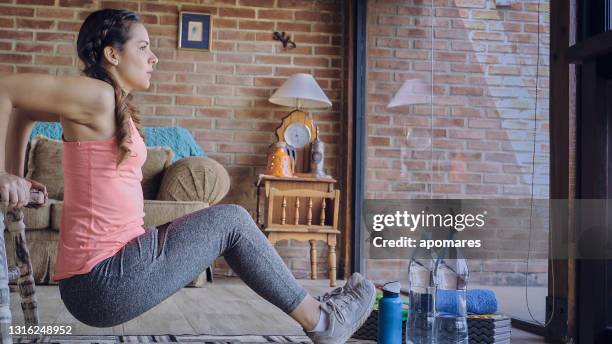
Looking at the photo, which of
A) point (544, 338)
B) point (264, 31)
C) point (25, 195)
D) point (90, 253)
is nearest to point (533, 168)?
point (544, 338)

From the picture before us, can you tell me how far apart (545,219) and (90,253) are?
4.93ft

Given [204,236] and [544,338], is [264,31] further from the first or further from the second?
[204,236]

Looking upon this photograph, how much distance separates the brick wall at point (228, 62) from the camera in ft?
15.3

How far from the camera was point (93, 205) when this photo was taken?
153cm

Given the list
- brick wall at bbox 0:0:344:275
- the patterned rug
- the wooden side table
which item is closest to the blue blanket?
brick wall at bbox 0:0:344:275

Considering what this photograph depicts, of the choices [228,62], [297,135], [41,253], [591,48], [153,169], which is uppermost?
[228,62]

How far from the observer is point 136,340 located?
6.73ft

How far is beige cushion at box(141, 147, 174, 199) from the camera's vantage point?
4.14 m

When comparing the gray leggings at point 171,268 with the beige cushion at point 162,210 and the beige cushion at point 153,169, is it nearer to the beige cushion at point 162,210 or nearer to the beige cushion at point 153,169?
the beige cushion at point 162,210

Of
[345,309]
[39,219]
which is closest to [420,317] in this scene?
[345,309]

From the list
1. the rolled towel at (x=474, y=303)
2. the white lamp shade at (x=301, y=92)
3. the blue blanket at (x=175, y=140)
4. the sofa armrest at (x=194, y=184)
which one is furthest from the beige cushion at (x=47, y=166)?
the rolled towel at (x=474, y=303)

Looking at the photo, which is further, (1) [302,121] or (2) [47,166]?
(1) [302,121]

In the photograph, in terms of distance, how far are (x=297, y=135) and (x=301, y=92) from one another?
13.6 inches

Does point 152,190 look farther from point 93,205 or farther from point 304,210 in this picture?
point 93,205
